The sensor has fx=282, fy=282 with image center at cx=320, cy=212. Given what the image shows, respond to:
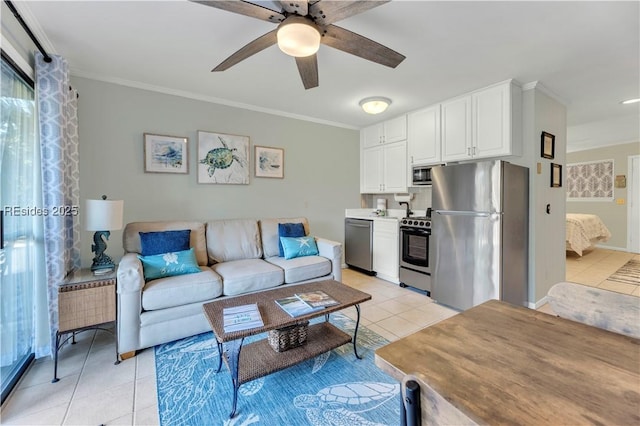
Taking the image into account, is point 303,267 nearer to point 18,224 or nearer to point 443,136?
point 18,224

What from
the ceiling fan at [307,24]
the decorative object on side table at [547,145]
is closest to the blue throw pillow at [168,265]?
the ceiling fan at [307,24]

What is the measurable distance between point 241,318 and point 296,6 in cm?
185

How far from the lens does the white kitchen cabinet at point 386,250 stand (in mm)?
3961

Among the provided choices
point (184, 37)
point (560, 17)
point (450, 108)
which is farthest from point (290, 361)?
point (450, 108)

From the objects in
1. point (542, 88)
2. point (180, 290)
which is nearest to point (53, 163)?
point (180, 290)

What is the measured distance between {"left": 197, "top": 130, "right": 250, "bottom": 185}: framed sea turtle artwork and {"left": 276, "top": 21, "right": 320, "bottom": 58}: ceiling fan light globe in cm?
208

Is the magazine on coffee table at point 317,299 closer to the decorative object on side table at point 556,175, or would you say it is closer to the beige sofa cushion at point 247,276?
the beige sofa cushion at point 247,276

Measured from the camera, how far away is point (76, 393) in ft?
5.92

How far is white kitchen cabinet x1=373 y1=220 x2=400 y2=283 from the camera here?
13.0ft

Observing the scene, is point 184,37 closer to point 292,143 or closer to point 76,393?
point 292,143

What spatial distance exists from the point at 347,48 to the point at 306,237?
2189mm

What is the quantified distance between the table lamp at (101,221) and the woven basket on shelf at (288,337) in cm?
152

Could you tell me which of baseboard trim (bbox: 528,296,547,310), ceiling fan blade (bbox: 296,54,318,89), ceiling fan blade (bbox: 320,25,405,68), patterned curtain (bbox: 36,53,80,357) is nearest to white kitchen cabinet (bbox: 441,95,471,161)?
ceiling fan blade (bbox: 320,25,405,68)

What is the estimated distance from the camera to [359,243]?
455 cm
